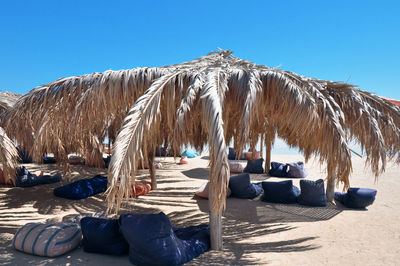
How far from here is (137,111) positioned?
2928 mm

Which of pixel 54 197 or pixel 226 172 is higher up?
pixel 226 172

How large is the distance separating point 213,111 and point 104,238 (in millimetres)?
2113

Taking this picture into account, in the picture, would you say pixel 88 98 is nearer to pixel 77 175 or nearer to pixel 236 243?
pixel 236 243

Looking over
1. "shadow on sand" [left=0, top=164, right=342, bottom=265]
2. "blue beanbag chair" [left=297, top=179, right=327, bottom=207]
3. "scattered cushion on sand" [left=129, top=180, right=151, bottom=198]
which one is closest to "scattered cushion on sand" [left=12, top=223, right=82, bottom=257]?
"shadow on sand" [left=0, top=164, right=342, bottom=265]

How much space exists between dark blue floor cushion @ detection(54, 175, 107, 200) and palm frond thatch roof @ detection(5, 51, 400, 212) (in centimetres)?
148

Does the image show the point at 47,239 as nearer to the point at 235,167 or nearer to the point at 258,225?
the point at 258,225

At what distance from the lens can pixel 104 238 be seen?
3316 mm

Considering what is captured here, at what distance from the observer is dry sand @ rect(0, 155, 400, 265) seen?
3.32m

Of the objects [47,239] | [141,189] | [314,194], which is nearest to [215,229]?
[47,239]

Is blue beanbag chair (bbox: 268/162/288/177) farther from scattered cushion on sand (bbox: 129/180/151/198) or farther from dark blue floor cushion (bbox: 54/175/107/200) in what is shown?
dark blue floor cushion (bbox: 54/175/107/200)

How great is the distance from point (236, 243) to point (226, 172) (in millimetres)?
1744

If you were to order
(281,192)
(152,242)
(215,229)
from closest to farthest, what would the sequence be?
(152,242)
(215,229)
(281,192)

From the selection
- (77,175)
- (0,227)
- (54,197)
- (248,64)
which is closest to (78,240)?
(0,227)

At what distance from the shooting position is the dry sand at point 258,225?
131 inches
